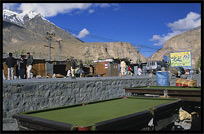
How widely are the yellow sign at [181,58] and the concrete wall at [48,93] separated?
423 cm

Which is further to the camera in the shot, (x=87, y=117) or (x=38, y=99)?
(x=38, y=99)

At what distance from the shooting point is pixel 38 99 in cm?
778

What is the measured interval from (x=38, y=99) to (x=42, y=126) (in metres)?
4.88

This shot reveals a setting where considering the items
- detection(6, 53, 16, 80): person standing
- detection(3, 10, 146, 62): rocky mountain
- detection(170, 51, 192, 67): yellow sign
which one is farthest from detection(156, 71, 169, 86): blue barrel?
detection(3, 10, 146, 62): rocky mountain

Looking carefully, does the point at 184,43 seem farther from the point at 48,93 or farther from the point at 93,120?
the point at 93,120

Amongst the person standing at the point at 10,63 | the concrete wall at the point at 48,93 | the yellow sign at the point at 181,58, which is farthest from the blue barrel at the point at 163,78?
the person standing at the point at 10,63

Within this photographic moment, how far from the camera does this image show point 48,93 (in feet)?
26.8

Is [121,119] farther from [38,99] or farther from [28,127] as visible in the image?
[38,99]

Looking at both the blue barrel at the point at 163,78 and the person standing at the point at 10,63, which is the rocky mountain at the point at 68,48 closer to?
the person standing at the point at 10,63

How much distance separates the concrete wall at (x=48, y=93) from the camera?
677 centimetres

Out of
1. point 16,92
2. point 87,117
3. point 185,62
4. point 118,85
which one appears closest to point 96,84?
point 118,85

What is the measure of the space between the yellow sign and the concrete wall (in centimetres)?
423

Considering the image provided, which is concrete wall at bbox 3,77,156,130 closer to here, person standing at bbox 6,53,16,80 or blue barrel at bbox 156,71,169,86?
blue barrel at bbox 156,71,169,86

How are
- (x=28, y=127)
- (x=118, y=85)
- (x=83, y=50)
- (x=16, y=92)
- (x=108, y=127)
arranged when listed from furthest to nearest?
(x=83, y=50), (x=118, y=85), (x=16, y=92), (x=28, y=127), (x=108, y=127)
